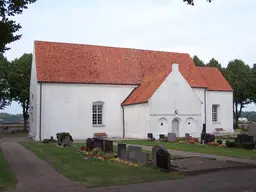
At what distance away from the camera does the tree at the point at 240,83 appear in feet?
198

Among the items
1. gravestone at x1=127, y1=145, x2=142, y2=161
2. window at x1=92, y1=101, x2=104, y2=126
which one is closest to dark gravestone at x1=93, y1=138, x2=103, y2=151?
gravestone at x1=127, y1=145, x2=142, y2=161

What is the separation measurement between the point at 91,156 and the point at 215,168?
760 centimetres

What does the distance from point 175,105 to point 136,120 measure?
4.36 metres

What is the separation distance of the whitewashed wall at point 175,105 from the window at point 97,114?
677cm

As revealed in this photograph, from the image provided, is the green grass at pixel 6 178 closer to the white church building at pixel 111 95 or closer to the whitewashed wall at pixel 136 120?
the whitewashed wall at pixel 136 120

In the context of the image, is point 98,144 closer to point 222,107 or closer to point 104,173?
point 104,173

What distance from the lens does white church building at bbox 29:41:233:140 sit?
35.0 metres

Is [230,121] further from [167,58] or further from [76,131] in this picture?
[76,131]

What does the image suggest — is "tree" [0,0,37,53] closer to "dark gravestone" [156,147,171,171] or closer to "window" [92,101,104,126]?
"dark gravestone" [156,147,171,171]

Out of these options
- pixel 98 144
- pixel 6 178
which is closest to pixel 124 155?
pixel 98 144

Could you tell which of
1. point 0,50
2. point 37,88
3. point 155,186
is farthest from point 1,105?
point 155,186

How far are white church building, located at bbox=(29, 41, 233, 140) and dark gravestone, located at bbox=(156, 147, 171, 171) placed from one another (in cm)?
1946

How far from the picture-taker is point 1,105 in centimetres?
5484

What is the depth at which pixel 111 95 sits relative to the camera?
38.3 meters
